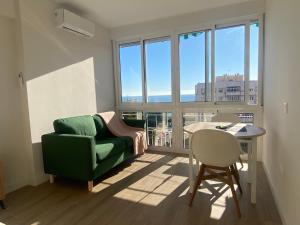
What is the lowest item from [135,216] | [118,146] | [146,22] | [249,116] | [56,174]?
[135,216]

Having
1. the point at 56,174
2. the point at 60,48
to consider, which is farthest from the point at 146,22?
the point at 56,174

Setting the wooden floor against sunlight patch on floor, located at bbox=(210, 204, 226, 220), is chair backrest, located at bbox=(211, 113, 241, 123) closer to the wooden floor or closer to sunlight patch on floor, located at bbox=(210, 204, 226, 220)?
the wooden floor

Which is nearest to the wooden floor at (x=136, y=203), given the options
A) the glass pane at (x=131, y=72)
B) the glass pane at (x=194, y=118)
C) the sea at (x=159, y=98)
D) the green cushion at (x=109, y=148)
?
the green cushion at (x=109, y=148)

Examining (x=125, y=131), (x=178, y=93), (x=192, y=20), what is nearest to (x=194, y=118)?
(x=178, y=93)

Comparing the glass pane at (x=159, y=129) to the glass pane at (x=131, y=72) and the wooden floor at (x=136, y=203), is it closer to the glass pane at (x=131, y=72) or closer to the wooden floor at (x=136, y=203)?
the glass pane at (x=131, y=72)

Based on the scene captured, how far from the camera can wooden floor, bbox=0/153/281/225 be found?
6.71 ft

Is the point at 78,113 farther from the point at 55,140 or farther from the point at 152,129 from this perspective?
the point at 152,129

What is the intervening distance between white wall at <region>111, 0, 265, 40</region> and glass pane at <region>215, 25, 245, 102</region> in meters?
0.23

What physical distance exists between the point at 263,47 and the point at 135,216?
3125 mm

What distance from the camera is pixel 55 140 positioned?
9.04 ft

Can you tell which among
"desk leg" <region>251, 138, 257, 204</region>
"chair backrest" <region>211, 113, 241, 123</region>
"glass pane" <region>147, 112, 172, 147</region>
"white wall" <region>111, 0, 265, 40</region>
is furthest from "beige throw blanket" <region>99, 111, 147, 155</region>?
"desk leg" <region>251, 138, 257, 204</region>

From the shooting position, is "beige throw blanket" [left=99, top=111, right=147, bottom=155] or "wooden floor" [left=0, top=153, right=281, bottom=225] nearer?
"wooden floor" [left=0, top=153, right=281, bottom=225]

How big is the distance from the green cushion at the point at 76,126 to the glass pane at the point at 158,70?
4.81 ft

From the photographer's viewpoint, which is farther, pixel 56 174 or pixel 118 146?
pixel 118 146
